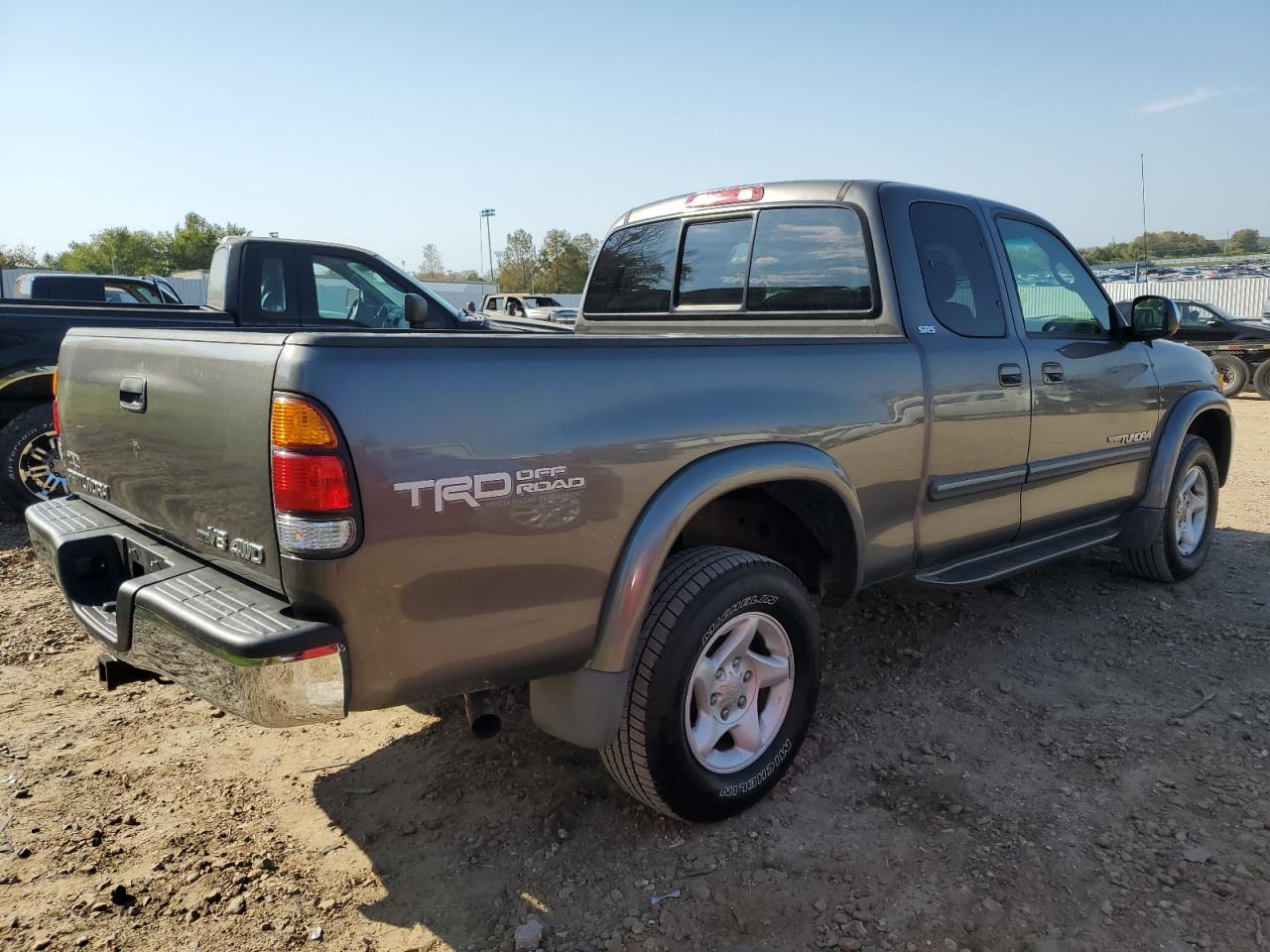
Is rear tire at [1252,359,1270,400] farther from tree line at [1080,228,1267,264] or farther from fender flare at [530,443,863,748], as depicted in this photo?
tree line at [1080,228,1267,264]

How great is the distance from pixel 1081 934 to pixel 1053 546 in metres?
2.13

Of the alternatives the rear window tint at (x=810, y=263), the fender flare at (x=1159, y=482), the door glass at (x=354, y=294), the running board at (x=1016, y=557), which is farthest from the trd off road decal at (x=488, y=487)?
the door glass at (x=354, y=294)

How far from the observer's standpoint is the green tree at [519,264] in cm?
6819

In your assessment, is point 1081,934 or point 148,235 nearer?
point 1081,934

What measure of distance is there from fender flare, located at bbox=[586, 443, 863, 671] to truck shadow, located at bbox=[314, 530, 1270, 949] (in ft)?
2.17

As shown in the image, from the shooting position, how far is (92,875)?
8.29 feet

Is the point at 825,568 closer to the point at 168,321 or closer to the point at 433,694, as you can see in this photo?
the point at 433,694

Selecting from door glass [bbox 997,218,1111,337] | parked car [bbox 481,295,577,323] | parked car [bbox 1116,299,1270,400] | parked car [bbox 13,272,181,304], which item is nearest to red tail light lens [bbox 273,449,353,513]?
door glass [bbox 997,218,1111,337]

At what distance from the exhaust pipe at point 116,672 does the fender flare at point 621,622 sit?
1150mm

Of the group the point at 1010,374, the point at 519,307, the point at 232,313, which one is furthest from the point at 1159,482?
the point at 519,307

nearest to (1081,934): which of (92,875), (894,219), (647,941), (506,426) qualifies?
(647,941)

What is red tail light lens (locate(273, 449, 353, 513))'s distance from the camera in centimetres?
193

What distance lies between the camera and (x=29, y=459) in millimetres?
6121

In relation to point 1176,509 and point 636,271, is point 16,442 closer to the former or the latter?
point 636,271
